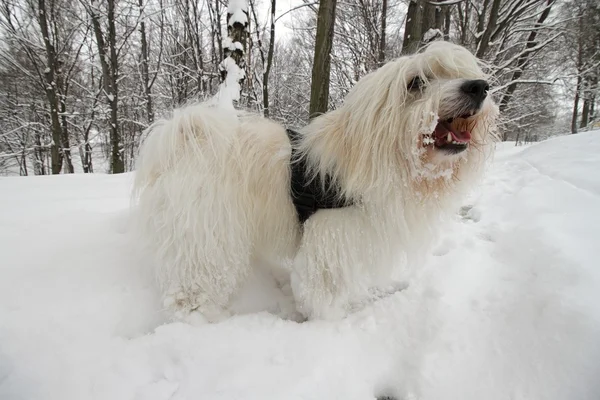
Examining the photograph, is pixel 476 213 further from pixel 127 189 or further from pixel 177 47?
pixel 177 47

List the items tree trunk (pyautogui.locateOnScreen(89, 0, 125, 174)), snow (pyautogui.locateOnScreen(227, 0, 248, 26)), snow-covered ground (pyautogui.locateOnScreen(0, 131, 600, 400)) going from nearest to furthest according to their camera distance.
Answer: snow-covered ground (pyautogui.locateOnScreen(0, 131, 600, 400))
snow (pyautogui.locateOnScreen(227, 0, 248, 26))
tree trunk (pyautogui.locateOnScreen(89, 0, 125, 174))

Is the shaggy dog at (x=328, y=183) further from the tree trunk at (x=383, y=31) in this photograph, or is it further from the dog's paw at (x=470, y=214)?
the tree trunk at (x=383, y=31)

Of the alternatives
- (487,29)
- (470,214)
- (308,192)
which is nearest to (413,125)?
(308,192)

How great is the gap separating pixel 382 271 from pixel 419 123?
1020 mm

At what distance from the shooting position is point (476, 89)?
1453 mm

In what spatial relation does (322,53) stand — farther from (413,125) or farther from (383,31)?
(383,31)

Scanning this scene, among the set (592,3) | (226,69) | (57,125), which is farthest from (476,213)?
(57,125)

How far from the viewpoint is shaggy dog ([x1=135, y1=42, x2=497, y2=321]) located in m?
1.59

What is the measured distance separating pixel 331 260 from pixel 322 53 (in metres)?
4.70

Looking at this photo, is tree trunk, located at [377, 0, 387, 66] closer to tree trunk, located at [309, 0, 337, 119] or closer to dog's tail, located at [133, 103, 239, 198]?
tree trunk, located at [309, 0, 337, 119]

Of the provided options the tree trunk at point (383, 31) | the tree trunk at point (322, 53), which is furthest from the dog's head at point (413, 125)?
the tree trunk at point (383, 31)

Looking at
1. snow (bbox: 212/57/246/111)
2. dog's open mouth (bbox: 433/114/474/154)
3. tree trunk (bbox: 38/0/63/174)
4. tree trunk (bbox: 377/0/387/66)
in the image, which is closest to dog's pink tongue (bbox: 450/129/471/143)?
dog's open mouth (bbox: 433/114/474/154)

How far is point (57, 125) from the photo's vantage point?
37.2ft

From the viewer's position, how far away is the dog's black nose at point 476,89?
1.43m
